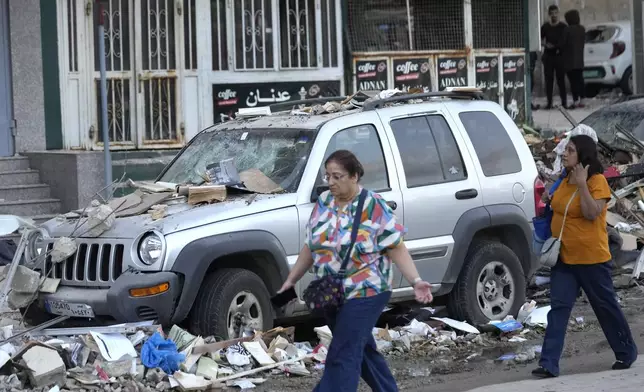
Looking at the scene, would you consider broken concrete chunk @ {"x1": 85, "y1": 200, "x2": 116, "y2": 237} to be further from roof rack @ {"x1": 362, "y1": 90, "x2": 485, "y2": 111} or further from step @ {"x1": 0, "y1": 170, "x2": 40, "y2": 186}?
step @ {"x1": 0, "y1": 170, "x2": 40, "y2": 186}

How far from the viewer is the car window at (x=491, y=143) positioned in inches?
384

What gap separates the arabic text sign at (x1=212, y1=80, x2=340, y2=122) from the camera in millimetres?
15438

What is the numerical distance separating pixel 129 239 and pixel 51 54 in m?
6.90

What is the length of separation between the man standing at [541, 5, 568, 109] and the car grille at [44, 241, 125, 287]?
1623cm

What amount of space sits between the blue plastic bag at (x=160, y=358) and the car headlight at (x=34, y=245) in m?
1.38

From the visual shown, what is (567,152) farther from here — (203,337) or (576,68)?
(576,68)

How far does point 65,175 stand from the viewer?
536 inches

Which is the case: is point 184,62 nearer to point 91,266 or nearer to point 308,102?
point 308,102

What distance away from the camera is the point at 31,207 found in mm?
13656

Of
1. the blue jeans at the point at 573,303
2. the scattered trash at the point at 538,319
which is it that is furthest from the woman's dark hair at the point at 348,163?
the scattered trash at the point at 538,319

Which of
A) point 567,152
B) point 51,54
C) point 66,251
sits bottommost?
point 66,251

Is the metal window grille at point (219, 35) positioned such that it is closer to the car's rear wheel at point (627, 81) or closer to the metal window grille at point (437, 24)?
the metal window grille at point (437, 24)

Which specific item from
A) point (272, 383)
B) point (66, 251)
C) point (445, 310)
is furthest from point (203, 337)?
point (445, 310)

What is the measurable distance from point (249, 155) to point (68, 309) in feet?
6.18
